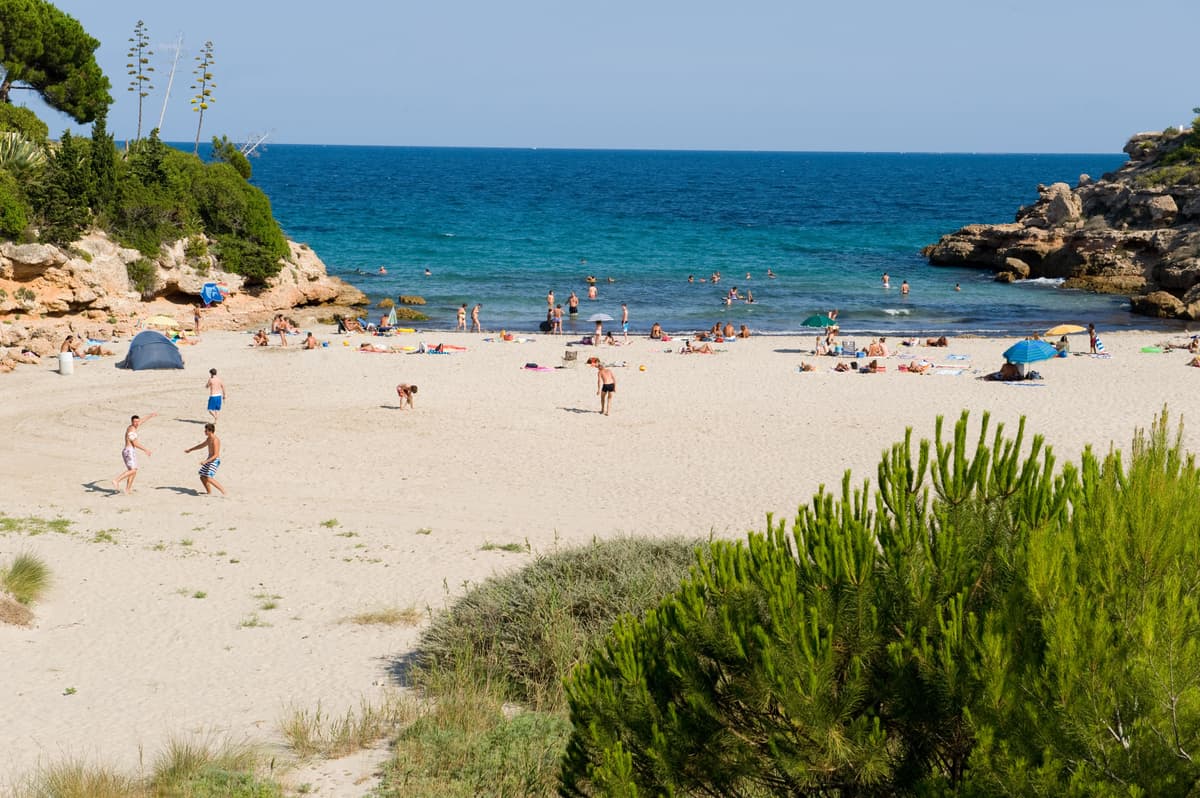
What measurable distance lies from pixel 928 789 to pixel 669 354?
26567 mm

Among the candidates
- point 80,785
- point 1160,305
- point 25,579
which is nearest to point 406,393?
point 25,579

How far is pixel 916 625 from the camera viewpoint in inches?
209

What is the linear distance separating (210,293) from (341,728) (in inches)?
1200

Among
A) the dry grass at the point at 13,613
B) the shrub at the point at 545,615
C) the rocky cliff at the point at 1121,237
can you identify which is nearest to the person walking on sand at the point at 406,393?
the dry grass at the point at 13,613

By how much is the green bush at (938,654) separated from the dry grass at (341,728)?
3546 millimetres

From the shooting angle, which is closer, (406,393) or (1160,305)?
(406,393)

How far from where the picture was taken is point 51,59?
140 ft

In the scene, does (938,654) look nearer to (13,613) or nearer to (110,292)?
(13,613)

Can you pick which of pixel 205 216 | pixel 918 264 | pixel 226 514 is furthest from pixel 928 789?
pixel 918 264

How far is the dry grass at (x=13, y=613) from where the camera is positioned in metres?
11.7

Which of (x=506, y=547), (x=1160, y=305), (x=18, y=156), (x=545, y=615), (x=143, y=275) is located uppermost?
(x=18, y=156)

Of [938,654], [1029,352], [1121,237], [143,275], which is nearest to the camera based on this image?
[938,654]

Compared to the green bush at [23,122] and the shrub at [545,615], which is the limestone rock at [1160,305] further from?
the green bush at [23,122]

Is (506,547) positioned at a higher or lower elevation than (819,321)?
lower
